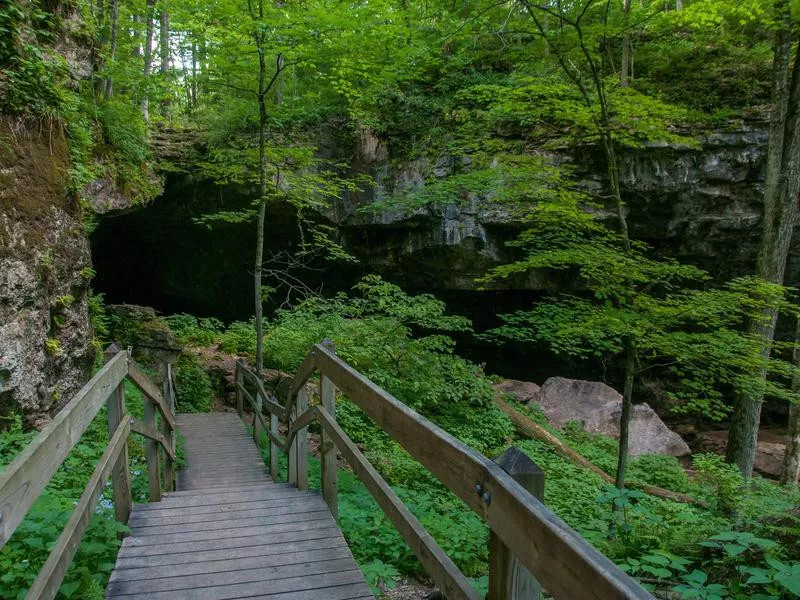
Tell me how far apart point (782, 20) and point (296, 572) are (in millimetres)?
10520

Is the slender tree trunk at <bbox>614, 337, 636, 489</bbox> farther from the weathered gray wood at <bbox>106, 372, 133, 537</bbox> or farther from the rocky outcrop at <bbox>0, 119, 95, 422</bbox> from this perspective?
the rocky outcrop at <bbox>0, 119, 95, 422</bbox>

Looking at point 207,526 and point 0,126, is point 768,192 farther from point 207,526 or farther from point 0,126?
point 0,126

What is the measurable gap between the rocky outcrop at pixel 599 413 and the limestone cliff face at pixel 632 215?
3.20 meters

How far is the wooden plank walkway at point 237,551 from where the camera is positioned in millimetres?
2287

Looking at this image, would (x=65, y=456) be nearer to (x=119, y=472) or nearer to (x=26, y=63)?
(x=119, y=472)

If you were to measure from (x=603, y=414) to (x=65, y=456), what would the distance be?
43.4 feet

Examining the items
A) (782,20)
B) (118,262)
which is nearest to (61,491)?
(782,20)

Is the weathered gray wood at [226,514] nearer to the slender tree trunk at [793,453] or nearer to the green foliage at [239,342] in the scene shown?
the slender tree trunk at [793,453]

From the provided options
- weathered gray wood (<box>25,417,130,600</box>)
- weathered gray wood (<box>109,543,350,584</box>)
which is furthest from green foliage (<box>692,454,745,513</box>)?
weathered gray wood (<box>25,417,130,600</box>)

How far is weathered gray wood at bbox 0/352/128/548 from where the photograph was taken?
1.28 metres

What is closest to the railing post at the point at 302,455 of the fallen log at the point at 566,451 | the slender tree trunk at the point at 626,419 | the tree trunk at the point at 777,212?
the slender tree trunk at the point at 626,419

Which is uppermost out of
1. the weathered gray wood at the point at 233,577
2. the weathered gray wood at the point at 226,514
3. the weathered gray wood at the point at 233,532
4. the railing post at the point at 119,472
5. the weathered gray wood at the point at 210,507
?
the railing post at the point at 119,472

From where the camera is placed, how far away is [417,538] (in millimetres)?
1718

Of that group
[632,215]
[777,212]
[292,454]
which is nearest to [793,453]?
[777,212]
